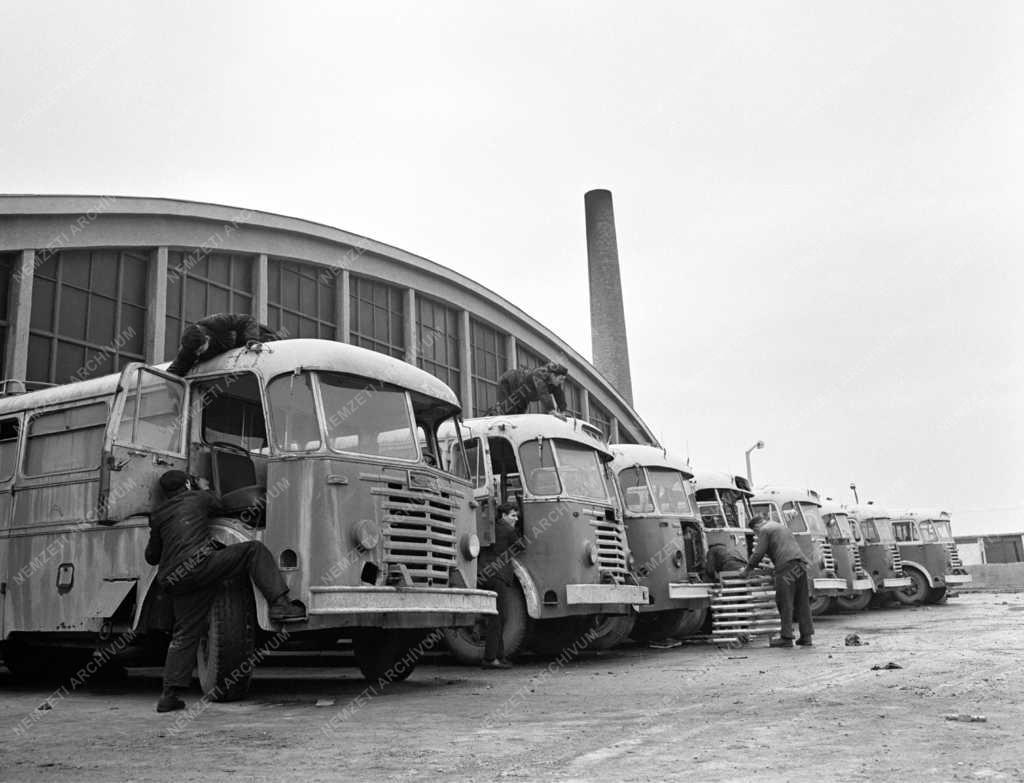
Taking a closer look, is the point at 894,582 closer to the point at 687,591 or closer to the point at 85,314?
the point at 687,591

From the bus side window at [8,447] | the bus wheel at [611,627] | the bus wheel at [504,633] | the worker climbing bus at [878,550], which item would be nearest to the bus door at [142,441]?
the bus side window at [8,447]

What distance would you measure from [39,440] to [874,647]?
30.6 feet

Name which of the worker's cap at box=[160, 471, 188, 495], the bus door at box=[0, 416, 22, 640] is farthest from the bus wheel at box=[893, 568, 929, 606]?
the bus door at box=[0, 416, 22, 640]

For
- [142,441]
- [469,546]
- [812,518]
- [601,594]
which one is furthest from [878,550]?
[142,441]

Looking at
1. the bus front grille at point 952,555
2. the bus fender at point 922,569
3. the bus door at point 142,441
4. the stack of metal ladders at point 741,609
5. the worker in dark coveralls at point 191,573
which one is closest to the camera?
the worker in dark coveralls at point 191,573

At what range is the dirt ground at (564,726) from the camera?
4.48 m

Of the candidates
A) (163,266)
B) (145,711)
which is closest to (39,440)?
(145,711)

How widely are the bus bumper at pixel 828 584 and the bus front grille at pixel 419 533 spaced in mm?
11432

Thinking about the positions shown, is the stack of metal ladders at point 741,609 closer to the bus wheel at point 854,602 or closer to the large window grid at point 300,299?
the bus wheel at point 854,602

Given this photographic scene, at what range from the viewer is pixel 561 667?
415 inches

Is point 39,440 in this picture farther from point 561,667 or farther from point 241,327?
point 561,667

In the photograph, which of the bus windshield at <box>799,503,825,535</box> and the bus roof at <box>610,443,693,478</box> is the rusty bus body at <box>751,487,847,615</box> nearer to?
the bus windshield at <box>799,503,825,535</box>

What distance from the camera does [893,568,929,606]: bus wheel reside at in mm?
23500

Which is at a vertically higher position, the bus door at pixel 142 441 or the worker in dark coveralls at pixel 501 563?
the bus door at pixel 142 441
